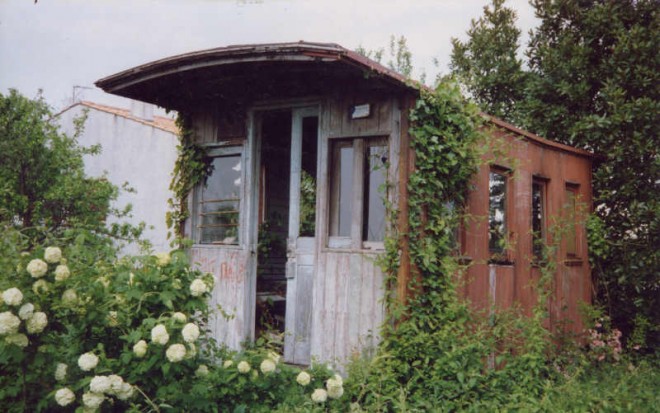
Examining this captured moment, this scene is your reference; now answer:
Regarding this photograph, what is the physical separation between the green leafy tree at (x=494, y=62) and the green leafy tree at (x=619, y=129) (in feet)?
5.94

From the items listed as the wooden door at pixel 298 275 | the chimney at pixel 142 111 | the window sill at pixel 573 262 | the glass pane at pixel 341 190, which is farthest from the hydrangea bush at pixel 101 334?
the chimney at pixel 142 111

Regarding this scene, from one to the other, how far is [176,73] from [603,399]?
5.56 m

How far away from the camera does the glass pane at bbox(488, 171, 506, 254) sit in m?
7.69

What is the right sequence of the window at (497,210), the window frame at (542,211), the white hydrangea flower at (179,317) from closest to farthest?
the white hydrangea flower at (179,317) → the window at (497,210) → the window frame at (542,211)

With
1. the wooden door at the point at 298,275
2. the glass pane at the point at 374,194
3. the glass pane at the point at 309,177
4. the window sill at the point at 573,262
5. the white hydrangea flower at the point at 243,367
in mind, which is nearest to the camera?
the white hydrangea flower at the point at 243,367

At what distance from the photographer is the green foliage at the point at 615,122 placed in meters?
9.41

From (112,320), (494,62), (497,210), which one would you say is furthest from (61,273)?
(494,62)

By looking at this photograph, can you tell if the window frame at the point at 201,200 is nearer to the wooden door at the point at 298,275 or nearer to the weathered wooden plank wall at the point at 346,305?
the wooden door at the point at 298,275

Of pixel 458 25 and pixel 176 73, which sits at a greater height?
pixel 458 25

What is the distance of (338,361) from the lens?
6086mm

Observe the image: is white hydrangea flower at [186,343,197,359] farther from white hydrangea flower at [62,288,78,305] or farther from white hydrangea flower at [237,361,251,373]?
white hydrangea flower at [62,288,78,305]

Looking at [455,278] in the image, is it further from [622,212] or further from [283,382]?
[622,212]

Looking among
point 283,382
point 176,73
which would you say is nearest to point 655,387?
point 283,382

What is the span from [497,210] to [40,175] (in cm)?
863
